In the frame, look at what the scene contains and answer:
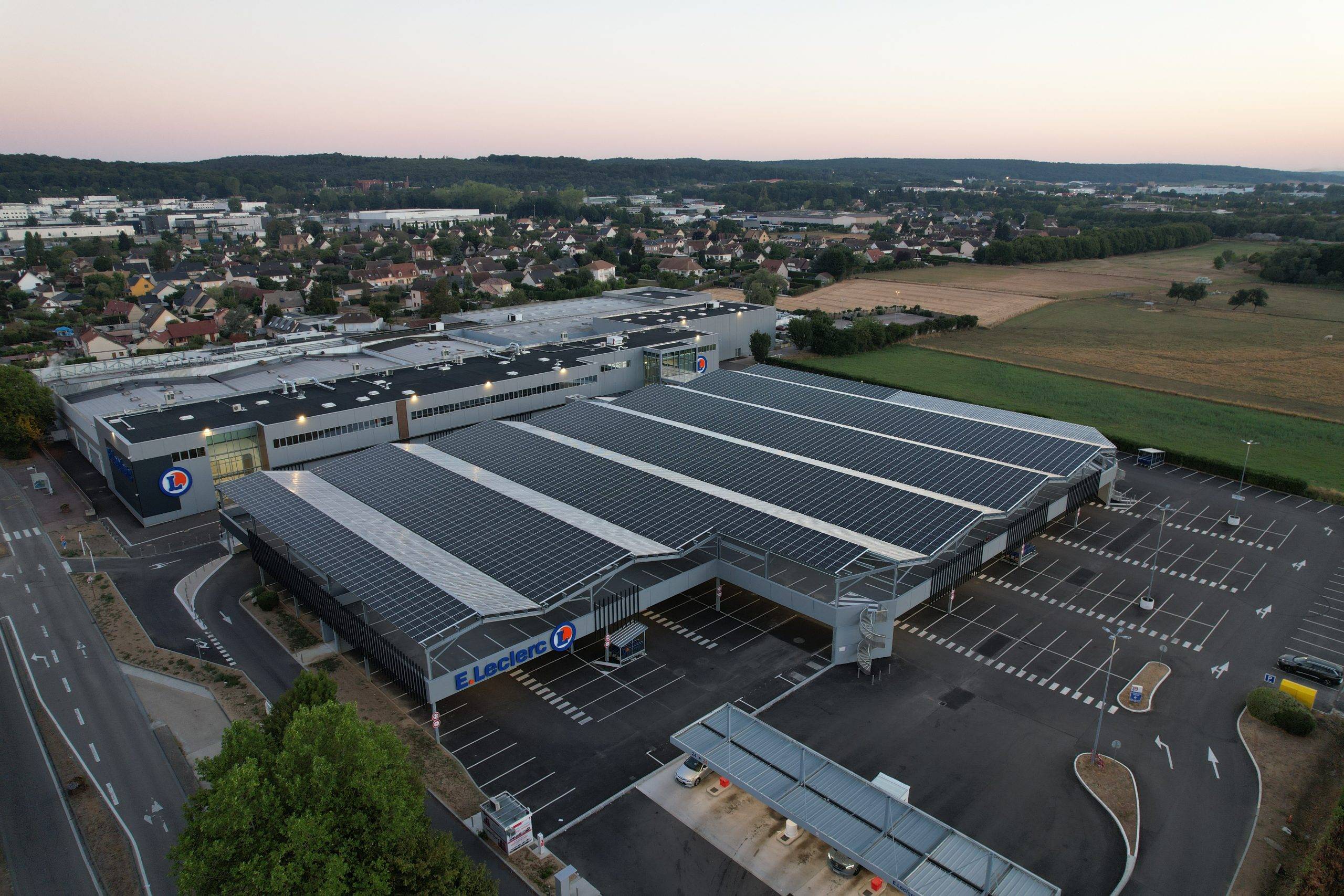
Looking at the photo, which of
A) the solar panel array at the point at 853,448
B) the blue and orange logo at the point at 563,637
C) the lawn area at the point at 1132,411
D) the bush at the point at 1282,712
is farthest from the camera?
the lawn area at the point at 1132,411

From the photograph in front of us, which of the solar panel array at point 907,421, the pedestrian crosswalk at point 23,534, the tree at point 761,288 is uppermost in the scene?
the tree at point 761,288

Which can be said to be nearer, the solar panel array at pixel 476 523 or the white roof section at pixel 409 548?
the white roof section at pixel 409 548

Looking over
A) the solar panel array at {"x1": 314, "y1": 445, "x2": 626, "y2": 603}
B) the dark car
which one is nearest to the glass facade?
the solar panel array at {"x1": 314, "y1": 445, "x2": 626, "y2": 603}

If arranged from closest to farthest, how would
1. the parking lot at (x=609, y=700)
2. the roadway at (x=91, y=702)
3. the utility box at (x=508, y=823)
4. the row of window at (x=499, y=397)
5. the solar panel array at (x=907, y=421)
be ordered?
the utility box at (x=508, y=823)
the roadway at (x=91, y=702)
the parking lot at (x=609, y=700)
the solar panel array at (x=907, y=421)
the row of window at (x=499, y=397)

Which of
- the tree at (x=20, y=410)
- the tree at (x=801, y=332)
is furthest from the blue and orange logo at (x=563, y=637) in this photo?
the tree at (x=801, y=332)

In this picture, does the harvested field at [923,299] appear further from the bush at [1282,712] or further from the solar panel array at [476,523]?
the solar panel array at [476,523]

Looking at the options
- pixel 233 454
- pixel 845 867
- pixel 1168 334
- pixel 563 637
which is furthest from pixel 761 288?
pixel 845 867
